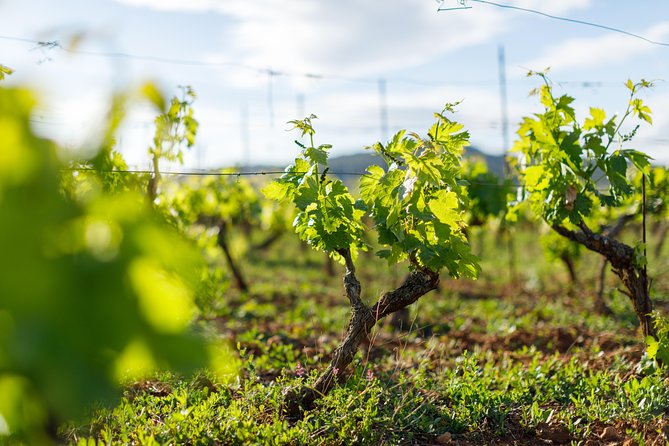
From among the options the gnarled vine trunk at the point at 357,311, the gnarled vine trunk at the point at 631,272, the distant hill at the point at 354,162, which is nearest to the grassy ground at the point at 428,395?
the gnarled vine trunk at the point at 357,311

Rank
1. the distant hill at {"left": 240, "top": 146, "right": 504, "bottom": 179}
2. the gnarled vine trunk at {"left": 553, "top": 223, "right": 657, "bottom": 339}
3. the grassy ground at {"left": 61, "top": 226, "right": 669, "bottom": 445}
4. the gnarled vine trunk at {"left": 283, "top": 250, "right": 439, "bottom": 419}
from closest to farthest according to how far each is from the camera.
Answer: the grassy ground at {"left": 61, "top": 226, "right": 669, "bottom": 445} < the gnarled vine trunk at {"left": 283, "top": 250, "right": 439, "bottom": 419} < the distant hill at {"left": 240, "top": 146, "right": 504, "bottom": 179} < the gnarled vine trunk at {"left": 553, "top": 223, "right": 657, "bottom": 339}

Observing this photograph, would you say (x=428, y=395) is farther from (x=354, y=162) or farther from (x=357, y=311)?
(x=354, y=162)

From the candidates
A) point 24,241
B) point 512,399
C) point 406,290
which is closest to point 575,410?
point 512,399

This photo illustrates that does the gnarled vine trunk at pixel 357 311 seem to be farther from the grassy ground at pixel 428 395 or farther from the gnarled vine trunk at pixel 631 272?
the gnarled vine trunk at pixel 631 272

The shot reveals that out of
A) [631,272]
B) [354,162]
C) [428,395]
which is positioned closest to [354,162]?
[354,162]

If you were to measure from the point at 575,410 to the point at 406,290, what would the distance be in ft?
4.79

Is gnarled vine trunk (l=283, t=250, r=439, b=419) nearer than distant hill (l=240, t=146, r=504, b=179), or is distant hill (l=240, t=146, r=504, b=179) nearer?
gnarled vine trunk (l=283, t=250, r=439, b=419)

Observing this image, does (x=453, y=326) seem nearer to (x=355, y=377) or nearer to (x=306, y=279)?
(x=355, y=377)

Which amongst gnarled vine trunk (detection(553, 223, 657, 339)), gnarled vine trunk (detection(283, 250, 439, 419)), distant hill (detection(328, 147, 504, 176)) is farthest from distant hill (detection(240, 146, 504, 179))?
gnarled vine trunk (detection(553, 223, 657, 339))

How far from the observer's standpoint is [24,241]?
153 centimetres

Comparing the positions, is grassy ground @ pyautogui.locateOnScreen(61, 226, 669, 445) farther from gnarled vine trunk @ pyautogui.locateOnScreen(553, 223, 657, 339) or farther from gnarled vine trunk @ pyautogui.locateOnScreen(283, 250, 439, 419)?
gnarled vine trunk @ pyautogui.locateOnScreen(553, 223, 657, 339)

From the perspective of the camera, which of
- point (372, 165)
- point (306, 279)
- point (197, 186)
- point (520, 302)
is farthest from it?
point (306, 279)

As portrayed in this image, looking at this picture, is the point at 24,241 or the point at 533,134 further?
the point at 533,134

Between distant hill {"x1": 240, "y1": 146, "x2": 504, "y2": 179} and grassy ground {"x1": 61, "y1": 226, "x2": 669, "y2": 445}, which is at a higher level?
distant hill {"x1": 240, "y1": 146, "x2": 504, "y2": 179}
